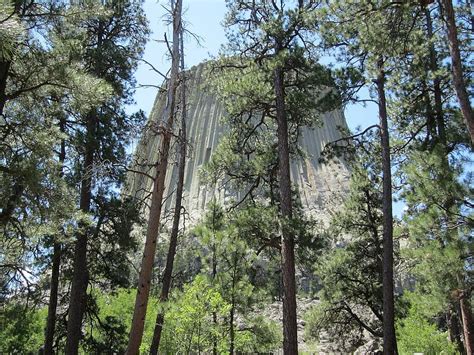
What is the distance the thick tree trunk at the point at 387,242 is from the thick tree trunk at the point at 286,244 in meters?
2.31

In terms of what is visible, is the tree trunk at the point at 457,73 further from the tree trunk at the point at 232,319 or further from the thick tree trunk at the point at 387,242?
the tree trunk at the point at 232,319

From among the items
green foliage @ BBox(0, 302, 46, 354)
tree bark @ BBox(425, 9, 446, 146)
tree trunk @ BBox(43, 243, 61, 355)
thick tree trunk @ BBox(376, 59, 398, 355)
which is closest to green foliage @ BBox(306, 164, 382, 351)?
thick tree trunk @ BBox(376, 59, 398, 355)

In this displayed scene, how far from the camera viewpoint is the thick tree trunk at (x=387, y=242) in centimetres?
1038

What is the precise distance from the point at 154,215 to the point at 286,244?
13.4ft

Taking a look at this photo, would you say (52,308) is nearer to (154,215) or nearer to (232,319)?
(232,319)

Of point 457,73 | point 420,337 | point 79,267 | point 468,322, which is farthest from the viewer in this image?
point 420,337

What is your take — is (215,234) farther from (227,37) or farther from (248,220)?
(227,37)

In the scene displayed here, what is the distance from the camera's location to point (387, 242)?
35.4ft

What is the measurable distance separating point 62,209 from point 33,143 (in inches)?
43.6

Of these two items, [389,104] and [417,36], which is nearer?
[417,36]

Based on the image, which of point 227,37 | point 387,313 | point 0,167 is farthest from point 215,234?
point 0,167

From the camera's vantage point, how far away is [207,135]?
70875mm

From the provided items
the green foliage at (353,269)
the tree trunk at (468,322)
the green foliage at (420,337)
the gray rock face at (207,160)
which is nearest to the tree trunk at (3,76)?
the tree trunk at (468,322)

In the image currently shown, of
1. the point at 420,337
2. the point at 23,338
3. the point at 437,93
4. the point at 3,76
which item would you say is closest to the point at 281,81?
the point at 437,93
